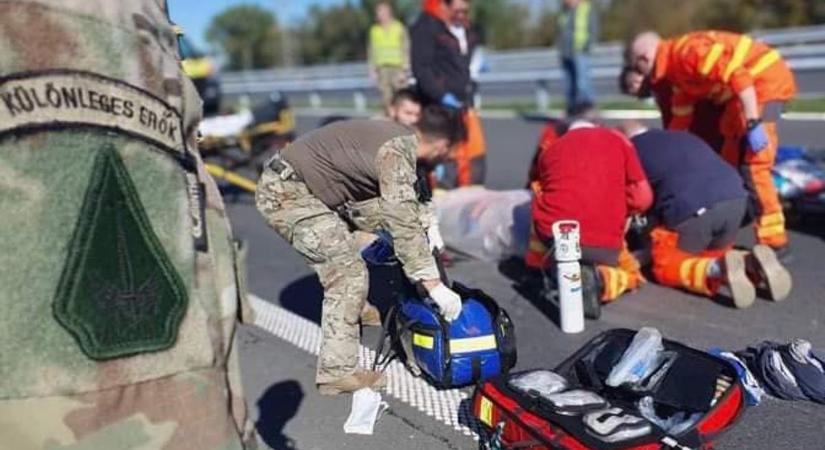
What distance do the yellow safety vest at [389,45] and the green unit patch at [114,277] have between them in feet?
33.5

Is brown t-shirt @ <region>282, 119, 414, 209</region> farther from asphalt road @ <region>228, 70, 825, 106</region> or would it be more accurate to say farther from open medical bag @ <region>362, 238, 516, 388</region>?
asphalt road @ <region>228, 70, 825, 106</region>

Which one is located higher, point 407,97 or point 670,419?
point 407,97

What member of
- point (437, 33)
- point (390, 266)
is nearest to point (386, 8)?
point (437, 33)

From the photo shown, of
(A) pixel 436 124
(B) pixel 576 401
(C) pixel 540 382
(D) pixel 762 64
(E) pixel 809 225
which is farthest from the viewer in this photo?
(E) pixel 809 225

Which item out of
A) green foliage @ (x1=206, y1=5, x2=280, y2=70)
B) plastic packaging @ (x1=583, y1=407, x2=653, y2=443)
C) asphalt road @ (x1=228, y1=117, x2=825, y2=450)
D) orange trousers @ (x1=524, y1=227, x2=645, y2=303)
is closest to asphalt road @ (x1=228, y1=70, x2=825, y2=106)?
asphalt road @ (x1=228, y1=117, x2=825, y2=450)

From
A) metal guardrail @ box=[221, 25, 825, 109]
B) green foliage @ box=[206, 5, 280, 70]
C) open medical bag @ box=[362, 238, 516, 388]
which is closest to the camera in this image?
open medical bag @ box=[362, 238, 516, 388]

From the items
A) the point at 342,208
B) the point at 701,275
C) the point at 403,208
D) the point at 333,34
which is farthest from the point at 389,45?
the point at 333,34

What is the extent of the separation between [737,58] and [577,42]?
7.28m

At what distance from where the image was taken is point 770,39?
16.3m

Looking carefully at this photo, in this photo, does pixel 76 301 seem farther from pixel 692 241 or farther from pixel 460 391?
pixel 692 241

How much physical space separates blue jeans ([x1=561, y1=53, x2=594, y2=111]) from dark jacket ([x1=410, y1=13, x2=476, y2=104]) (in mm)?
5070

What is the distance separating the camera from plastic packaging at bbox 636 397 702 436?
2.96 meters

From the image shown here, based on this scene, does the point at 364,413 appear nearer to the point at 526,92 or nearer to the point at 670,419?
the point at 670,419

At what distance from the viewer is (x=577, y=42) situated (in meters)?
12.1
